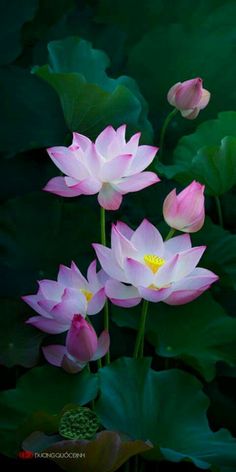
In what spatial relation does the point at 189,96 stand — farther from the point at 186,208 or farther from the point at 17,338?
the point at 17,338

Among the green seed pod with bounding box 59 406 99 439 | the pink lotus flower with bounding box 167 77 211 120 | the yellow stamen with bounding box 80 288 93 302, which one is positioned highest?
the pink lotus flower with bounding box 167 77 211 120

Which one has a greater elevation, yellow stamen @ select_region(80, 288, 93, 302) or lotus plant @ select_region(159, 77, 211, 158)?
lotus plant @ select_region(159, 77, 211, 158)

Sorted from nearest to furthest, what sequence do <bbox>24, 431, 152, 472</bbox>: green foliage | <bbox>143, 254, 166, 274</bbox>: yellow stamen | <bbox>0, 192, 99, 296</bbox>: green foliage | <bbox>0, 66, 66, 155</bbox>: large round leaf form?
<bbox>24, 431, 152, 472</bbox>: green foliage
<bbox>143, 254, 166, 274</bbox>: yellow stamen
<bbox>0, 192, 99, 296</bbox>: green foliage
<bbox>0, 66, 66, 155</bbox>: large round leaf

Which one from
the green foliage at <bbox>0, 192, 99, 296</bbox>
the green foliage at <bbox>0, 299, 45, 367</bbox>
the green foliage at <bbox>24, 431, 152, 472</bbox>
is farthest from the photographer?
the green foliage at <bbox>0, 192, 99, 296</bbox>

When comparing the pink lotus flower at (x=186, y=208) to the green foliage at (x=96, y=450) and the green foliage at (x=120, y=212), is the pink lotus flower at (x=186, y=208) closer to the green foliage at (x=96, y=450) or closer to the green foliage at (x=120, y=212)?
the green foliage at (x=120, y=212)

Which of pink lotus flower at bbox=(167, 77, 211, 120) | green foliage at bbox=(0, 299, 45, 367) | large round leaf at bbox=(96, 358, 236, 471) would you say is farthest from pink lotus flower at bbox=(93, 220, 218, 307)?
pink lotus flower at bbox=(167, 77, 211, 120)

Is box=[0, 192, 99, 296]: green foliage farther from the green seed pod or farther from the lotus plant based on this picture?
the green seed pod

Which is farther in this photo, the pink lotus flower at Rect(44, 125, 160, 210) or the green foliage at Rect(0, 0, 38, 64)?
the green foliage at Rect(0, 0, 38, 64)
